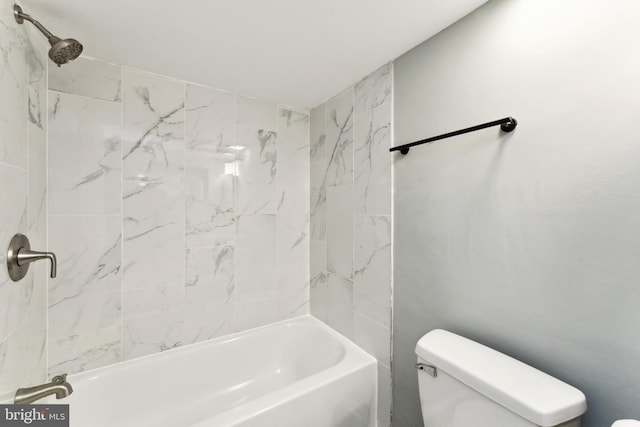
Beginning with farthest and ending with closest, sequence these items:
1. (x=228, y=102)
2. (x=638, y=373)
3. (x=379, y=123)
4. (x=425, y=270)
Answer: (x=228, y=102) → (x=379, y=123) → (x=425, y=270) → (x=638, y=373)

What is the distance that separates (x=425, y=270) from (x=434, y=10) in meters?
1.09

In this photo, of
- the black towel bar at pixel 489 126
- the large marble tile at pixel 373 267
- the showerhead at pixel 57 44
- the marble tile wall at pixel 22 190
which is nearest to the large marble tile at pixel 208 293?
the marble tile wall at pixel 22 190

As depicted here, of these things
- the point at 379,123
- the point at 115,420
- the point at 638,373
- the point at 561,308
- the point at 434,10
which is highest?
the point at 434,10

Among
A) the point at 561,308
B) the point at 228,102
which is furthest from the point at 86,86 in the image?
the point at 561,308

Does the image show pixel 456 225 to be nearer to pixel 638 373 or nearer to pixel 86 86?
pixel 638 373

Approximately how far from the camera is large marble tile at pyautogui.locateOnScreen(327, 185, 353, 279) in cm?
171

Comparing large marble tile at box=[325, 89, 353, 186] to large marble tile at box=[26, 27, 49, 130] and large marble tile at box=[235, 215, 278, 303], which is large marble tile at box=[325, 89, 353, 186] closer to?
large marble tile at box=[235, 215, 278, 303]

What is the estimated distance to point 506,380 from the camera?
0.78 metres

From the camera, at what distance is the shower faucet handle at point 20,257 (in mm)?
899

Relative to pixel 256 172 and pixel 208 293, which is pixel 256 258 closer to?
pixel 208 293

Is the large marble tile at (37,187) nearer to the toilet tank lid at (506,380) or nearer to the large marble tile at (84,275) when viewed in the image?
the large marble tile at (84,275)

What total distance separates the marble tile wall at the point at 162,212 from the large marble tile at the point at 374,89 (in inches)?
23.5

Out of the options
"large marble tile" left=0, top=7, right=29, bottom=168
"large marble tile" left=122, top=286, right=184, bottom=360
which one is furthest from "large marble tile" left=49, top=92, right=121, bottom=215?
"large marble tile" left=122, top=286, right=184, bottom=360

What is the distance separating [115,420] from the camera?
1388 mm
